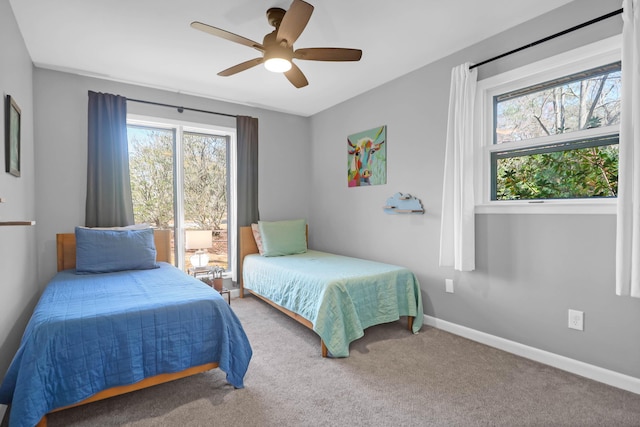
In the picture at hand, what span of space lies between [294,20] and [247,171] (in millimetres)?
2590

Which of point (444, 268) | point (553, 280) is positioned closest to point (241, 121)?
point (444, 268)

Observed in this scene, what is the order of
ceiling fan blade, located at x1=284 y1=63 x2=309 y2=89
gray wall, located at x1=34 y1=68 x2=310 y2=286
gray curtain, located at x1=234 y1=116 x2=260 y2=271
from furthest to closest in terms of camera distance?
1. gray curtain, located at x1=234 y1=116 x2=260 y2=271
2. gray wall, located at x1=34 y1=68 x2=310 y2=286
3. ceiling fan blade, located at x1=284 y1=63 x2=309 y2=89

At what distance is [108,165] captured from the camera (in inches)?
134

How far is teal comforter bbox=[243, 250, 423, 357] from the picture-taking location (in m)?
2.56

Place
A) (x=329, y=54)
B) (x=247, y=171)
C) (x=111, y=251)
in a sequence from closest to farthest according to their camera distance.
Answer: (x=329, y=54), (x=111, y=251), (x=247, y=171)

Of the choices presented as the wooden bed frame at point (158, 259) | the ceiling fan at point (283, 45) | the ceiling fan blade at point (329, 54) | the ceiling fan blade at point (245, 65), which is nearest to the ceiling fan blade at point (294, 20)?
the ceiling fan at point (283, 45)

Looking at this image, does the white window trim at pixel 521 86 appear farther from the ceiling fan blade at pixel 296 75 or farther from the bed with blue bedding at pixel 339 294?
the ceiling fan blade at pixel 296 75

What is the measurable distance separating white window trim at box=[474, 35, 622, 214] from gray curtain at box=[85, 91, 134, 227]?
134 inches

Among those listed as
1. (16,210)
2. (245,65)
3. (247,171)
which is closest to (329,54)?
(245,65)

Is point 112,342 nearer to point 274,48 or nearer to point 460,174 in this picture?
point 274,48

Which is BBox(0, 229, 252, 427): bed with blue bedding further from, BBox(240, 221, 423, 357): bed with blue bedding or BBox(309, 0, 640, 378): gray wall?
BBox(309, 0, 640, 378): gray wall

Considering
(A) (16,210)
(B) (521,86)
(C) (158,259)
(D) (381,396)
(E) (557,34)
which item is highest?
(E) (557,34)

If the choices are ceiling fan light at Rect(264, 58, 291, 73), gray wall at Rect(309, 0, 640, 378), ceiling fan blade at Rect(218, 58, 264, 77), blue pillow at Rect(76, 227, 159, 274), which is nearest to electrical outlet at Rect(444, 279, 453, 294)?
gray wall at Rect(309, 0, 640, 378)

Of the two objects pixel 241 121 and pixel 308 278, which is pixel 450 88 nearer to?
pixel 308 278
